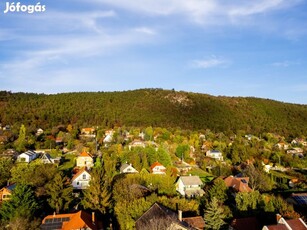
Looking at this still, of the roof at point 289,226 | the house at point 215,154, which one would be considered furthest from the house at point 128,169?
the roof at point 289,226

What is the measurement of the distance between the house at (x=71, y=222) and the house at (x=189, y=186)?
17882 millimetres

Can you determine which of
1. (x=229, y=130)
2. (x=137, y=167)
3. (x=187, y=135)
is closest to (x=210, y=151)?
(x=187, y=135)

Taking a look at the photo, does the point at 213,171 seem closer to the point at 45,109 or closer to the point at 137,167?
the point at 137,167

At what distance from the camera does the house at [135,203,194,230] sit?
22656mm

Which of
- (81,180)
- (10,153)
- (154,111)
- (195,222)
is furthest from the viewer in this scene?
(154,111)

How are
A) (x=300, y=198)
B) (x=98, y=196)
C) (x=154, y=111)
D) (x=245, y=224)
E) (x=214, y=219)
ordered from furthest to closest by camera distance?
(x=154, y=111) < (x=300, y=198) < (x=98, y=196) < (x=245, y=224) < (x=214, y=219)

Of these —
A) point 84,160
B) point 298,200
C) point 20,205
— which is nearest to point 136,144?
point 84,160

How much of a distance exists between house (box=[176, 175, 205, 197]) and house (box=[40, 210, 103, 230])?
1788 centimetres

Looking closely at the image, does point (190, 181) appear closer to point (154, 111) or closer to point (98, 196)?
point (98, 196)

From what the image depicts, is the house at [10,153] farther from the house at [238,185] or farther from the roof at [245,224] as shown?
the roof at [245,224]

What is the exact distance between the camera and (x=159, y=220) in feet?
76.5

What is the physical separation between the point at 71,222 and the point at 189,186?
2173 centimetres

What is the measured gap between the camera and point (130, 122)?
108 metres

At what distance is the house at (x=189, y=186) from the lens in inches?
1662
